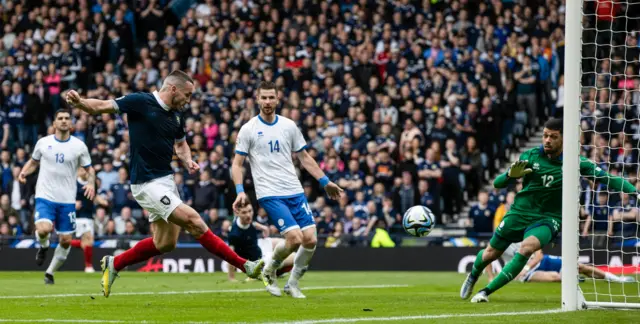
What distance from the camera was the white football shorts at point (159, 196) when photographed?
436 inches

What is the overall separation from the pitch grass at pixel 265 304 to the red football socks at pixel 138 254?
1.35ft

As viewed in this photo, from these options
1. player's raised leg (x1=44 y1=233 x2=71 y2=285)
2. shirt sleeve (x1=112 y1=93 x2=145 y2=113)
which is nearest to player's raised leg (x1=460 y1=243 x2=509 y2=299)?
shirt sleeve (x1=112 y1=93 x2=145 y2=113)

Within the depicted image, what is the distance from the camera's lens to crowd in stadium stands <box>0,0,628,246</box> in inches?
922

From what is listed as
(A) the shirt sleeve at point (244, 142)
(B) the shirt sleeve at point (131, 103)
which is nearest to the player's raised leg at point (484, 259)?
(A) the shirt sleeve at point (244, 142)

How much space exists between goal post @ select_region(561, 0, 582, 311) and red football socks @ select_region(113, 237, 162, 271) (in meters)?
4.34

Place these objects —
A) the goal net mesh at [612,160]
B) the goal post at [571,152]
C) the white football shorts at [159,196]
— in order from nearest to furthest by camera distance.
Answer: the goal post at [571,152]
the white football shorts at [159,196]
the goal net mesh at [612,160]

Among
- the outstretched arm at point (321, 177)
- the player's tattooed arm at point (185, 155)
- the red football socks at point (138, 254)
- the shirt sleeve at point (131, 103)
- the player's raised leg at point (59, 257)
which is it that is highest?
the shirt sleeve at point (131, 103)

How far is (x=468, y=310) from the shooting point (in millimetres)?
10367

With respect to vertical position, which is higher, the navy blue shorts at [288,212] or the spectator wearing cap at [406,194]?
the navy blue shorts at [288,212]

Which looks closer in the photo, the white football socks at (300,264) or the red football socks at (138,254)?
the red football socks at (138,254)

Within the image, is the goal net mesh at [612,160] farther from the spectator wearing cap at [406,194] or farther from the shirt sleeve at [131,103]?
the shirt sleeve at [131,103]

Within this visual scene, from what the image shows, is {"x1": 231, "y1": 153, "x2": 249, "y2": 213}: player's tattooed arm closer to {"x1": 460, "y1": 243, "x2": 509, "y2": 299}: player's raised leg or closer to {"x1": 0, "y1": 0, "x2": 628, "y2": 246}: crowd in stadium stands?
{"x1": 460, "y1": 243, "x2": 509, "y2": 299}: player's raised leg

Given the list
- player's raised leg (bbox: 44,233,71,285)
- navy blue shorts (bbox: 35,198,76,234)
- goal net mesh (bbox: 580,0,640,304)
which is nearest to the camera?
player's raised leg (bbox: 44,233,71,285)

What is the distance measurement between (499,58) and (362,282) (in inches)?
392
